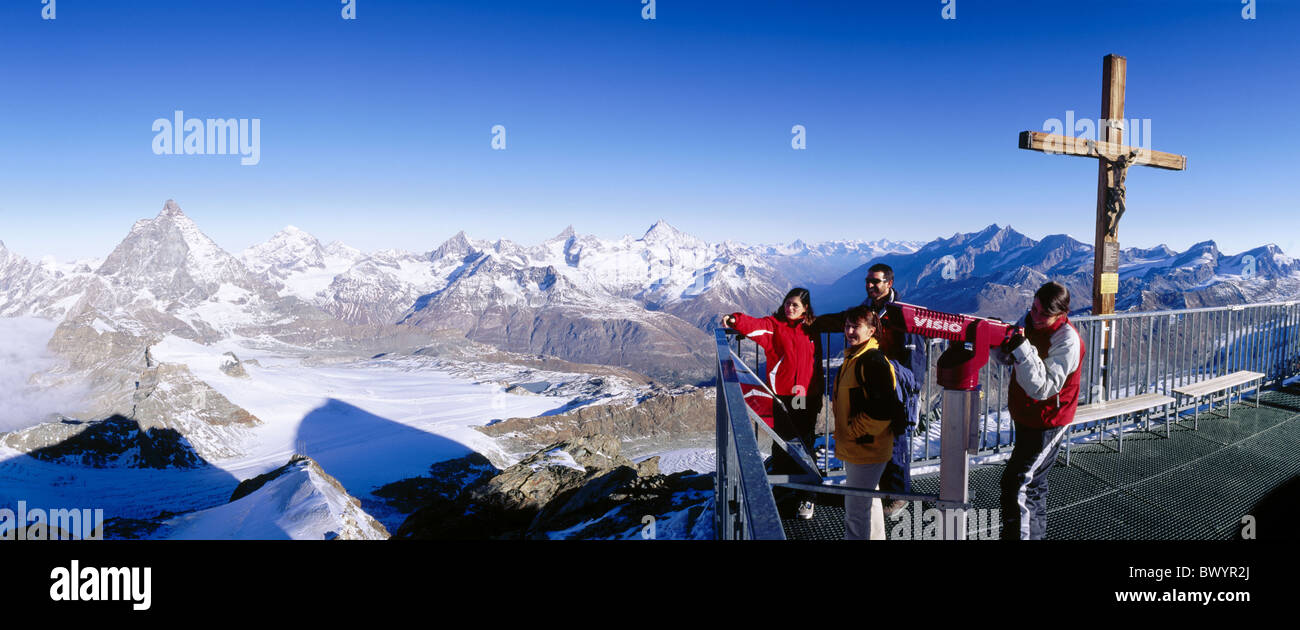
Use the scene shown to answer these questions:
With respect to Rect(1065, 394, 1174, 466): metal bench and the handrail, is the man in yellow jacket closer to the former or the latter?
the handrail

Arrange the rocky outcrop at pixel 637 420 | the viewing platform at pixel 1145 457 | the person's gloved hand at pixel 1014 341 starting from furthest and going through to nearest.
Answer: the rocky outcrop at pixel 637 420 < the viewing platform at pixel 1145 457 < the person's gloved hand at pixel 1014 341

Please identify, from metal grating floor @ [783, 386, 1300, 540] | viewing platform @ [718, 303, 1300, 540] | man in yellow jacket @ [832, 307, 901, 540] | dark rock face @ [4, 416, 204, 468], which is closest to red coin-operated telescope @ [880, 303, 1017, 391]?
man in yellow jacket @ [832, 307, 901, 540]

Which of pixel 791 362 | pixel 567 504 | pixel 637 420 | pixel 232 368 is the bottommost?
pixel 637 420

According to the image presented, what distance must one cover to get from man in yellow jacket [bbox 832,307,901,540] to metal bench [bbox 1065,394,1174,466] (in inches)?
121

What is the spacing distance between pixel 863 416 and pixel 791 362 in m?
1.25

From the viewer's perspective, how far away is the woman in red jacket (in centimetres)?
491

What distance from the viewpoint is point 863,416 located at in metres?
3.73

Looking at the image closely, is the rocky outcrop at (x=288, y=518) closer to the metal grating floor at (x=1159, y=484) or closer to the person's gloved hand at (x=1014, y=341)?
the metal grating floor at (x=1159, y=484)

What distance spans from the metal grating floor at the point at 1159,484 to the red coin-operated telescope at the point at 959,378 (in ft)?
4.69

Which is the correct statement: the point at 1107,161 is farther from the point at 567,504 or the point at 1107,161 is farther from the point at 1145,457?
the point at 567,504

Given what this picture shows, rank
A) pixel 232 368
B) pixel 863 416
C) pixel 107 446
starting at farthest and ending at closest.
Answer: pixel 232 368 → pixel 107 446 → pixel 863 416

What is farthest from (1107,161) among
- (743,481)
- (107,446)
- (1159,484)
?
(107,446)

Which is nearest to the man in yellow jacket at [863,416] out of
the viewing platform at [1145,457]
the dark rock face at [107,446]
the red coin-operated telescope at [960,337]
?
the red coin-operated telescope at [960,337]

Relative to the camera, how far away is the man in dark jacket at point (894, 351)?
4.49 meters
